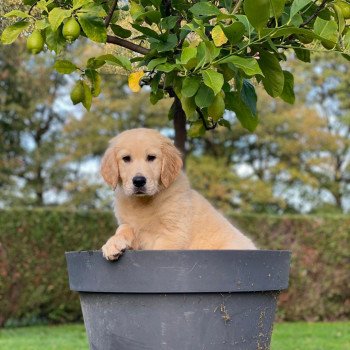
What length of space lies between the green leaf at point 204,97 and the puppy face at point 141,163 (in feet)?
2.21

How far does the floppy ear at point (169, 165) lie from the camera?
2.99m

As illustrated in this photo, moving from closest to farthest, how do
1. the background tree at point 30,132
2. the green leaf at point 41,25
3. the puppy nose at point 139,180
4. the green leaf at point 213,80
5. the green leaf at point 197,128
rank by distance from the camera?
the green leaf at point 213,80
the green leaf at point 41,25
the puppy nose at point 139,180
the green leaf at point 197,128
the background tree at point 30,132

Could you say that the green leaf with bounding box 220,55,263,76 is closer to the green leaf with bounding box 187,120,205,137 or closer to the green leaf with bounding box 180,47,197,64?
the green leaf with bounding box 180,47,197,64

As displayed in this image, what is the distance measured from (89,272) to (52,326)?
7.58m

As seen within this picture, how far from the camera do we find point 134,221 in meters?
3.01

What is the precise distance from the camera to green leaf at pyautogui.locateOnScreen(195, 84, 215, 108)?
7.58 feet

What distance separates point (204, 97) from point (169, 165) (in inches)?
29.0

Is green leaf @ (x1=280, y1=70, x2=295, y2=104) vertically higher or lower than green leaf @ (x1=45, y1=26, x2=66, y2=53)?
lower

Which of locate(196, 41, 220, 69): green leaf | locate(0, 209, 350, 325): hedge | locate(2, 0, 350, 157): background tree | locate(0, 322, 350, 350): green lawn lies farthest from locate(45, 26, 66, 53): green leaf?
locate(0, 209, 350, 325): hedge

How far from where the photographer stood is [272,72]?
237 cm

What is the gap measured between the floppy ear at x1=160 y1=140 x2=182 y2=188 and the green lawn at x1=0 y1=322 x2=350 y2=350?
480 centimetres

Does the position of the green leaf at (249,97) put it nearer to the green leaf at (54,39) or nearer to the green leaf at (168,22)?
the green leaf at (168,22)

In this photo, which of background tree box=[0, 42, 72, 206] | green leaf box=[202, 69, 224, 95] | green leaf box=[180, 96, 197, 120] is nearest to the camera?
green leaf box=[202, 69, 224, 95]

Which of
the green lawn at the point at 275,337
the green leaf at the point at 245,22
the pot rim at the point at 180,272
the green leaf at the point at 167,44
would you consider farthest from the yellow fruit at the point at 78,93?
the green lawn at the point at 275,337
